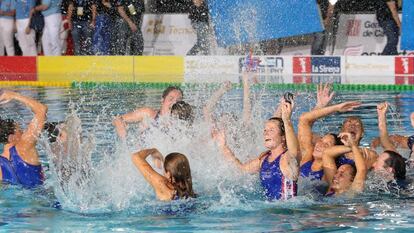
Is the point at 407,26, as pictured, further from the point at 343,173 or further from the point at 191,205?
the point at 191,205

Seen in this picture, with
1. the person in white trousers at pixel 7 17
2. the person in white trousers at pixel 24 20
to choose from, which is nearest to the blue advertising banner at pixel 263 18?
the person in white trousers at pixel 24 20

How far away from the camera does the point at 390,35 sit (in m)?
17.9

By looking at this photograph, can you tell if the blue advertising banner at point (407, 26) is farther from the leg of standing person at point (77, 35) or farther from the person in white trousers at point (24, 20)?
the person in white trousers at point (24, 20)

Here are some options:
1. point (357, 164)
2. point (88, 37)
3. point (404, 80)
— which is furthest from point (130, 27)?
point (357, 164)

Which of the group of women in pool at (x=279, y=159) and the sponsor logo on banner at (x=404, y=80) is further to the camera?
the sponsor logo on banner at (x=404, y=80)

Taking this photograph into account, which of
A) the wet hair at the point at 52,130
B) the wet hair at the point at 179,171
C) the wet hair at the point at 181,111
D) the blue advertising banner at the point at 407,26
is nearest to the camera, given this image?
the wet hair at the point at 179,171

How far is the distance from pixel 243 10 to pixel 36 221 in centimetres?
1203

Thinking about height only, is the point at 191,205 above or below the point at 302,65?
below

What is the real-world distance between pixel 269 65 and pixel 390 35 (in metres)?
2.37

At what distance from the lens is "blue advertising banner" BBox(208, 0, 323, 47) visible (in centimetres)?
1856

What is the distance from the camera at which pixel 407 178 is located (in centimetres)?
870

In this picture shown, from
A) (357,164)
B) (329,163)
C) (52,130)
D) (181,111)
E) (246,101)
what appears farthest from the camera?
(246,101)

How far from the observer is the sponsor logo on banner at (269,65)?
18531 millimetres

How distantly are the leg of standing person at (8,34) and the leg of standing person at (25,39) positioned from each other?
16 centimetres
